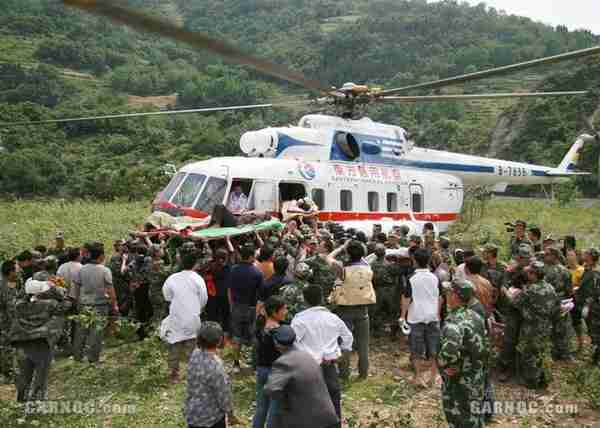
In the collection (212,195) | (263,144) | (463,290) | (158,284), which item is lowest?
(158,284)

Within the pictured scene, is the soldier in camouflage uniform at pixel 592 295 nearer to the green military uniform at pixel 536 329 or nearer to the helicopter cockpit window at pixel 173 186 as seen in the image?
the green military uniform at pixel 536 329

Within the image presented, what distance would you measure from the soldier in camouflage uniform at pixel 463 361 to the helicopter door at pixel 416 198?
322 inches

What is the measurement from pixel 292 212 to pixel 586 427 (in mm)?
5598

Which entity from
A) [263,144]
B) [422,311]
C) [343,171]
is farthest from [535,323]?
[263,144]

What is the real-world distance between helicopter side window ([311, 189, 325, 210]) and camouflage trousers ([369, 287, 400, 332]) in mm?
3272

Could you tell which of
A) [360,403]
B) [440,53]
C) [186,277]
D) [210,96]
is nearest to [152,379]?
[186,277]

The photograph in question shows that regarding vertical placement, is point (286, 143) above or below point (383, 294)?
above

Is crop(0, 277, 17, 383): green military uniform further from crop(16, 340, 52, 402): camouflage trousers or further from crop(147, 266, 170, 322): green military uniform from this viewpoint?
crop(147, 266, 170, 322): green military uniform

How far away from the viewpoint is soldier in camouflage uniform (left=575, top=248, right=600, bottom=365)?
22.3 feet

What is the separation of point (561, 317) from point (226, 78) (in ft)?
279

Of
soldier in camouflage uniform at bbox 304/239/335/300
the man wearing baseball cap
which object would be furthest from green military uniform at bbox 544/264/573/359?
the man wearing baseball cap

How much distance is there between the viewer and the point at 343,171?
11.5 m

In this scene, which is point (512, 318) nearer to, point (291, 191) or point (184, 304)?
point (184, 304)

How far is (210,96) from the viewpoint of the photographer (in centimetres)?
8612
